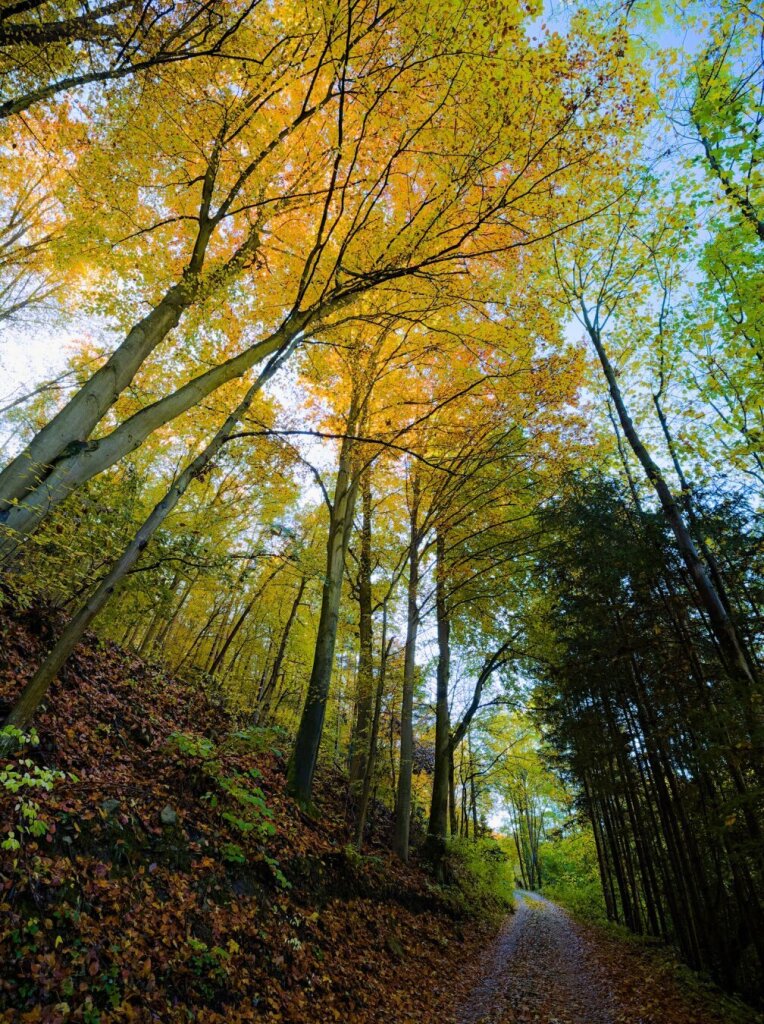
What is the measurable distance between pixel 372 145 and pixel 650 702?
9.53 metres

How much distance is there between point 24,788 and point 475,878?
536 inches

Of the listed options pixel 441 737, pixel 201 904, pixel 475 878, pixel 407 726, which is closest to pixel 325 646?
pixel 407 726

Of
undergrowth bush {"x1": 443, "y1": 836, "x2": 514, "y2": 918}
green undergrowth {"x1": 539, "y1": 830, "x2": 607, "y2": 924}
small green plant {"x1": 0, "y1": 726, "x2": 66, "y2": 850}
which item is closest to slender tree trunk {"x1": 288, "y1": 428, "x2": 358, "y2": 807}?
small green plant {"x1": 0, "y1": 726, "x2": 66, "y2": 850}

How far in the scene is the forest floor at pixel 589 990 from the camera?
5184 millimetres

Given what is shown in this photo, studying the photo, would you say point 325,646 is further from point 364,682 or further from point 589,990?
point 589,990

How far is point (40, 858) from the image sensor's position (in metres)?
2.88

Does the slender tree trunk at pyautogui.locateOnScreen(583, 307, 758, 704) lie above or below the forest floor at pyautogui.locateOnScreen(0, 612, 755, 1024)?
above

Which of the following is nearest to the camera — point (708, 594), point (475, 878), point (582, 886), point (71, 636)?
point (71, 636)

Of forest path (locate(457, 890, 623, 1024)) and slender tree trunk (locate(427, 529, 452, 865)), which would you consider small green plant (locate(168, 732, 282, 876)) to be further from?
slender tree trunk (locate(427, 529, 452, 865))

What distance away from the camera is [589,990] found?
655 cm

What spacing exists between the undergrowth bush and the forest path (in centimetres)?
88

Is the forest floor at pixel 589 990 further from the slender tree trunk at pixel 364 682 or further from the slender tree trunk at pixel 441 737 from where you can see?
the slender tree trunk at pixel 364 682

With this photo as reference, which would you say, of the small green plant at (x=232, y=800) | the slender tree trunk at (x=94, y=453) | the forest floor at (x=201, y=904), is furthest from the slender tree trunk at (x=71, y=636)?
the small green plant at (x=232, y=800)

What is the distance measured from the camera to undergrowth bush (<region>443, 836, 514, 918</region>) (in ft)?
33.1
